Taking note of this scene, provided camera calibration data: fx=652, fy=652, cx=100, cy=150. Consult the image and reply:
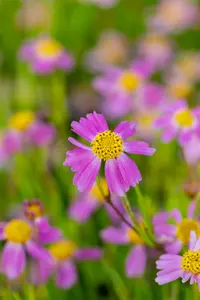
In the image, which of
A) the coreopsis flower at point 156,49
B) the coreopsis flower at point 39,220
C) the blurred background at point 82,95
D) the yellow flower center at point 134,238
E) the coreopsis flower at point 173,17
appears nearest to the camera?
the coreopsis flower at point 39,220

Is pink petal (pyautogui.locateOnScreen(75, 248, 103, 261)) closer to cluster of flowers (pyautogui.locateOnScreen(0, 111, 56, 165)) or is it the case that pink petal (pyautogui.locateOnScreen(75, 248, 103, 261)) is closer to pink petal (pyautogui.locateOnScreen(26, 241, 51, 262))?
pink petal (pyautogui.locateOnScreen(26, 241, 51, 262))

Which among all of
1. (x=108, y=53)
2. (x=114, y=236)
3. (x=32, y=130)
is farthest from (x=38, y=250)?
(x=108, y=53)

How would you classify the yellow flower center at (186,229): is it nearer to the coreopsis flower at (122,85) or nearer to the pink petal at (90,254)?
the pink petal at (90,254)

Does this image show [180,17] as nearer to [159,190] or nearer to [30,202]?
[159,190]

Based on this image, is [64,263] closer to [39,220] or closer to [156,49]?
[39,220]

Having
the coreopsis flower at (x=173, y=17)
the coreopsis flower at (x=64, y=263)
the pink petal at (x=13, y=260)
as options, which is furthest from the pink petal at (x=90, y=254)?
the coreopsis flower at (x=173, y=17)

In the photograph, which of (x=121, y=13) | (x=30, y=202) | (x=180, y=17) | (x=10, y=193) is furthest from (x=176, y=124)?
(x=121, y=13)
